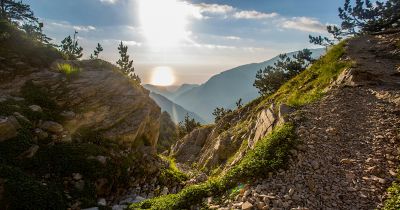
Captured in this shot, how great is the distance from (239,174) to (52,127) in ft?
37.8

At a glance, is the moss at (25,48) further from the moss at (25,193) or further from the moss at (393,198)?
the moss at (393,198)

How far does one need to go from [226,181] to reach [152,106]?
51.0 ft

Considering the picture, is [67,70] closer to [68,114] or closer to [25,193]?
[68,114]

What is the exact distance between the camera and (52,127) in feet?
59.2

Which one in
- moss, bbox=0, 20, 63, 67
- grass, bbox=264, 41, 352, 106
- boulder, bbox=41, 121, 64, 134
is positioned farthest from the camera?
moss, bbox=0, 20, 63, 67

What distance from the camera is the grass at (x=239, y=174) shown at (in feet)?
41.7

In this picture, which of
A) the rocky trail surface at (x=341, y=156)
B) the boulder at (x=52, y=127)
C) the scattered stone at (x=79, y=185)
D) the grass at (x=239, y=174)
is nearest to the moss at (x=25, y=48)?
the boulder at (x=52, y=127)

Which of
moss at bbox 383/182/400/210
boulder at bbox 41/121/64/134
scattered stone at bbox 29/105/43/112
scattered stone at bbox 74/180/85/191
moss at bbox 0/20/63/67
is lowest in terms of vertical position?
scattered stone at bbox 74/180/85/191

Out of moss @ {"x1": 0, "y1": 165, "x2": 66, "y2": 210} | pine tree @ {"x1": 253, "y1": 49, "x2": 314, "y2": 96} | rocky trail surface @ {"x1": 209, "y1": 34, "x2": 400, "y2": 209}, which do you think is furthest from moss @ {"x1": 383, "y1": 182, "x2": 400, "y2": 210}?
pine tree @ {"x1": 253, "y1": 49, "x2": 314, "y2": 96}

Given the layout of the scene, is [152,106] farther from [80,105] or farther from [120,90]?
[80,105]

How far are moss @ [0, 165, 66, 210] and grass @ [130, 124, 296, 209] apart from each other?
3.44 m

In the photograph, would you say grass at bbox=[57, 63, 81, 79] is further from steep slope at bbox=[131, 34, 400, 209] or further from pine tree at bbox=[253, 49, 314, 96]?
pine tree at bbox=[253, 49, 314, 96]

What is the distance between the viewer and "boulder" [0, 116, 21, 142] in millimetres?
15281

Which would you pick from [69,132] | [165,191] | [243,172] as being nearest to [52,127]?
[69,132]
